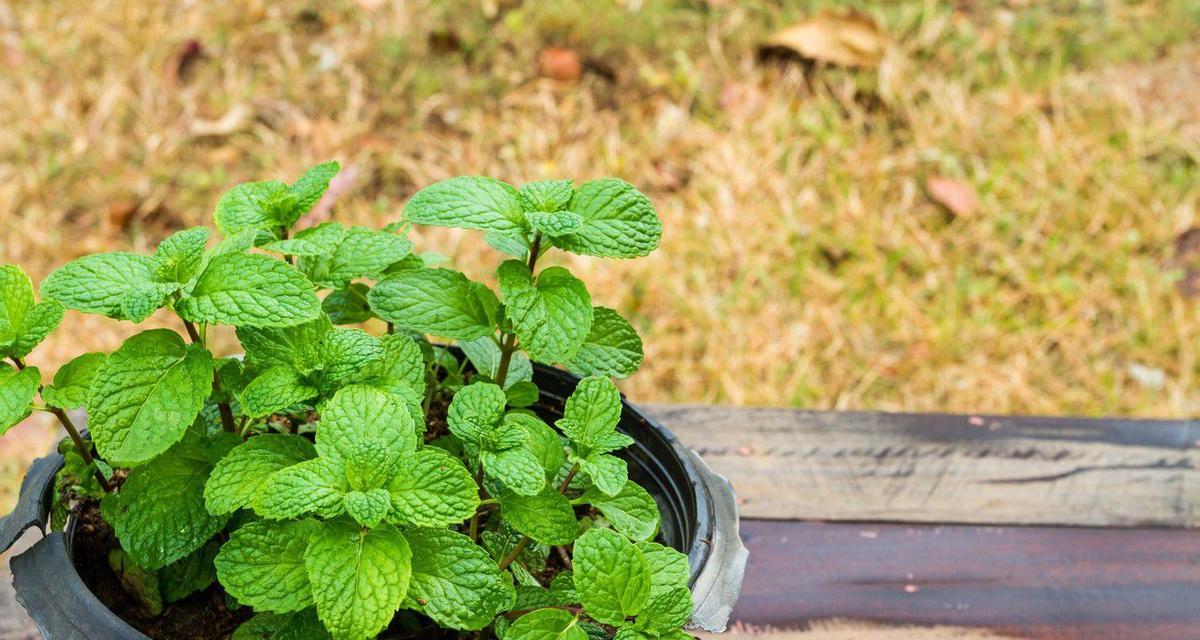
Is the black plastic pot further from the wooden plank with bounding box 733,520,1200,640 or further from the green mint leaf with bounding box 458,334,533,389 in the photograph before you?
the wooden plank with bounding box 733,520,1200,640

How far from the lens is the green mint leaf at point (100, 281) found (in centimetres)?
63

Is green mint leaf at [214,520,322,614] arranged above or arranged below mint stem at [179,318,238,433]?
below

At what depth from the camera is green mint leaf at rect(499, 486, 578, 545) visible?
68 cm

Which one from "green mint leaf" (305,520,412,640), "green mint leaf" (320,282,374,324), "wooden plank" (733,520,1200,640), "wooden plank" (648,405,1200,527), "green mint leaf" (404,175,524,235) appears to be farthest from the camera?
"wooden plank" (648,405,1200,527)

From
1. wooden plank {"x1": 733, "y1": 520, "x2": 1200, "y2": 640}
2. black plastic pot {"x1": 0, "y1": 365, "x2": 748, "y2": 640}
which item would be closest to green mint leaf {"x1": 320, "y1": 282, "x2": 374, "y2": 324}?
black plastic pot {"x1": 0, "y1": 365, "x2": 748, "y2": 640}

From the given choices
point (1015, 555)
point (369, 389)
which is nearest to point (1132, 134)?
point (1015, 555)

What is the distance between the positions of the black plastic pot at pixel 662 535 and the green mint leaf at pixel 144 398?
10 centimetres

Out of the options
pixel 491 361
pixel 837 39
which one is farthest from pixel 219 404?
pixel 837 39

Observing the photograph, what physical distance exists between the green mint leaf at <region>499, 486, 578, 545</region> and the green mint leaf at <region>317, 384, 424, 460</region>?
8cm

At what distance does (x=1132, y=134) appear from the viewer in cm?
210

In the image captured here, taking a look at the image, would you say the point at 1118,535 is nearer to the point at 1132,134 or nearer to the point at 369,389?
the point at 369,389

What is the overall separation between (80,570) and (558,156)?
148 centimetres

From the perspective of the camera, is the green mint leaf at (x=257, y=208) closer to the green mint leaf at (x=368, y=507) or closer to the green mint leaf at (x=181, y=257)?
the green mint leaf at (x=181, y=257)

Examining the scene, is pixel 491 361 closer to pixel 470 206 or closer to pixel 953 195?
pixel 470 206
